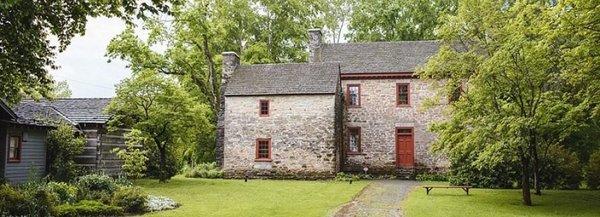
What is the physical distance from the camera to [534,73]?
1786 cm

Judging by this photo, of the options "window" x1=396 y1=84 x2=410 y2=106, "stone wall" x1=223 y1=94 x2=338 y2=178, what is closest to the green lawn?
"stone wall" x1=223 y1=94 x2=338 y2=178

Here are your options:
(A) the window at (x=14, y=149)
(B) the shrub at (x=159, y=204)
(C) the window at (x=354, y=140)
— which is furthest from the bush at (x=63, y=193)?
(C) the window at (x=354, y=140)

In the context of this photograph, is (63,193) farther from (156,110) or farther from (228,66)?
(228,66)

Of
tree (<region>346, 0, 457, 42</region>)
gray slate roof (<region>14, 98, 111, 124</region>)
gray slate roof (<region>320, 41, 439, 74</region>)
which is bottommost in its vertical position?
gray slate roof (<region>14, 98, 111, 124</region>)

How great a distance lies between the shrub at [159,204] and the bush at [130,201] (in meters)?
0.24

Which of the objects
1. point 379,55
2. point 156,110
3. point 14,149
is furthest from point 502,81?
point 14,149

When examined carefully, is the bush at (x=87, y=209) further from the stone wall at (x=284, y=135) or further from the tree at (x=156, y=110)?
the stone wall at (x=284, y=135)

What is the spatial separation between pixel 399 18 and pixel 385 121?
535 inches

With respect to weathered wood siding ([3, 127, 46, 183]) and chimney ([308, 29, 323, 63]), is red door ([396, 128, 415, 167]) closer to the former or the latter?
chimney ([308, 29, 323, 63])

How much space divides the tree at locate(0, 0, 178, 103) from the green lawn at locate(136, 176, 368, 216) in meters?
5.31

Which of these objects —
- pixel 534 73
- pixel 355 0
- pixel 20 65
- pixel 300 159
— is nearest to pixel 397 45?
pixel 300 159

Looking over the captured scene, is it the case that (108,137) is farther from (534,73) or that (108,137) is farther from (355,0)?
(355,0)

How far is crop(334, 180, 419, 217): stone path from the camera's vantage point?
1556 cm

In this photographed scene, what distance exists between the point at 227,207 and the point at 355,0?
33.6 meters
